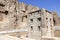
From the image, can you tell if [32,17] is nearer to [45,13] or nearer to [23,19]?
[45,13]

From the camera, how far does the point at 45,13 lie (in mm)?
12500

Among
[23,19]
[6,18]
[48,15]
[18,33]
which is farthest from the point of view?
[23,19]

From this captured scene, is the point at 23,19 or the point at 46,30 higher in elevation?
the point at 23,19

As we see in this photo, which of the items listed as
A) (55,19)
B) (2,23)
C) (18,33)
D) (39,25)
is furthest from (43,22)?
(55,19)

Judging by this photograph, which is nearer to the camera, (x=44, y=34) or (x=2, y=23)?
(x=44, y=34)

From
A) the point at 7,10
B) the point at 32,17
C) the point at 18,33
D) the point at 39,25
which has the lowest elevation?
the point at 18,33

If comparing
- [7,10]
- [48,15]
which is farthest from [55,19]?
[48,15]

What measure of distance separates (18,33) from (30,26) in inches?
256

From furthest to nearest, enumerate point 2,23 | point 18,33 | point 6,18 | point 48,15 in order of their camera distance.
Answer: point 6,18 < point 2,23 < point 18,33 < point 48,15

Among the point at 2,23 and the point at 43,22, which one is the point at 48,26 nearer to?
the point at 43,22

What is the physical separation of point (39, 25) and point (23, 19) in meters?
20.5

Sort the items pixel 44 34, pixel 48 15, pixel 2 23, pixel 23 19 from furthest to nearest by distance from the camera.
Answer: pixel 23 19
pixel 2 23
pixel 48 15
pixel 44 34

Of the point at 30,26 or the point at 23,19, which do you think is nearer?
the point at 30,26

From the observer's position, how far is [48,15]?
42.4 feet
